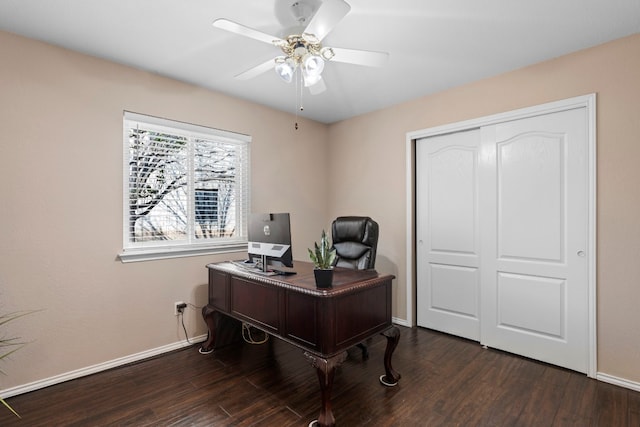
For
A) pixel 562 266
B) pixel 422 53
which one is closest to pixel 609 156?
pixel 562 266

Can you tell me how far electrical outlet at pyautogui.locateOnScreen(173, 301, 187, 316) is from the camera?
2.86 meters

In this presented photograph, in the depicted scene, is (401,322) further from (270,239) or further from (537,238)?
(270,239)

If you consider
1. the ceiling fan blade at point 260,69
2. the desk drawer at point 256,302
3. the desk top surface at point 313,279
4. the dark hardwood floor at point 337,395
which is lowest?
the dark hardwood floor at point 337,395

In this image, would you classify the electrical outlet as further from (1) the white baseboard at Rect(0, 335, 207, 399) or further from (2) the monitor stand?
(2) the monitor stand

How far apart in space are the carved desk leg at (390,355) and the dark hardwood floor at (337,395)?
0.06 meters

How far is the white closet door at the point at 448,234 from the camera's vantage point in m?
3.06

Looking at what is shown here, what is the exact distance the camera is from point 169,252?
9.26 ft

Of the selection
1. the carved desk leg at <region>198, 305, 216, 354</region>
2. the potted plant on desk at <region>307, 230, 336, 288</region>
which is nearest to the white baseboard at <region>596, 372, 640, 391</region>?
the potted plant on desk at <region>307, 230, 336, 288</region>

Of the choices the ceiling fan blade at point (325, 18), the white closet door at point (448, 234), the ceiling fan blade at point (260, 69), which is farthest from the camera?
the white closet door at point (448, 234)

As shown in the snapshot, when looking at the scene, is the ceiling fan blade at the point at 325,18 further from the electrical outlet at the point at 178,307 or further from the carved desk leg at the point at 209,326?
the electrical outlet at the point at 178,307

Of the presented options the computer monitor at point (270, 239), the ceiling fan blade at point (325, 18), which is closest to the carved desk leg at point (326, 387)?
the computer monitor at point (270, 239)

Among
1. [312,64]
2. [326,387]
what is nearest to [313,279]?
[326,387]

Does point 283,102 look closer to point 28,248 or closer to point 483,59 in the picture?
point 483,59

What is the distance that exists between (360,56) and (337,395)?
2.20 metres
